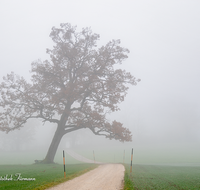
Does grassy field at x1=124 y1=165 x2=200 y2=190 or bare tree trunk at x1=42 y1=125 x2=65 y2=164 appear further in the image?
bare tree trunk at x1=42 y1=125 x2=65 y2=164

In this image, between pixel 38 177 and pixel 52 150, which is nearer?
pixel 38 177

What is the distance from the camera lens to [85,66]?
73.9 ft

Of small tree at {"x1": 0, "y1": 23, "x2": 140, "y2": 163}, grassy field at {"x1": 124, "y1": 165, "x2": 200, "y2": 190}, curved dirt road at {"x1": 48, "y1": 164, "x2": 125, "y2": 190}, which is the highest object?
small tree at {"x1": 0, "y1": 23, "x2": 140, "y2": 163}

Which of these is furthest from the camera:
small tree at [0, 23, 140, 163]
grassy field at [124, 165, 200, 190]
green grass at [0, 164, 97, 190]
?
small tree at [0, 23, 140, 163]

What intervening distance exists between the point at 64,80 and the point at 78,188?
17048 millimetres

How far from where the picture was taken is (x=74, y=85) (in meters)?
20.8

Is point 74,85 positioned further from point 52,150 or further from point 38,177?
point 38,177

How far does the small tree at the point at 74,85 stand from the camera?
21141mm

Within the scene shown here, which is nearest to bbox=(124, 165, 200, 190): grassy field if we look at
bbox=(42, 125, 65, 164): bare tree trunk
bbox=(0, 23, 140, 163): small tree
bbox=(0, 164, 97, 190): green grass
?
bbox=(0, 164, 97, 190): green grass

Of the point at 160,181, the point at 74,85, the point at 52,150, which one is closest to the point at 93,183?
the point at 160,181

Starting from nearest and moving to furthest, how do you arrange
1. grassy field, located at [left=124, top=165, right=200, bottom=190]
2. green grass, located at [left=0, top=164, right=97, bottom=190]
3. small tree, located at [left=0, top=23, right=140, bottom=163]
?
green grass, located at [left=0, top=164, right=97, bottom=190] < grassy field, located at [left=124, top=165, right=200, bottom=190] < small tree, located at [left=0, top=23, right=140, bottom=163]

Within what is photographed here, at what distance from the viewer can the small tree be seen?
2114 centimetres

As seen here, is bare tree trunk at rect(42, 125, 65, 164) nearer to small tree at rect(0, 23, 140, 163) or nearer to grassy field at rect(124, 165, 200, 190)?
small tree at rect(0, 23, 140, 163)

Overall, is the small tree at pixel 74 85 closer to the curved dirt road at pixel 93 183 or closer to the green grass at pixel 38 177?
the green grass at pixel 38 177
